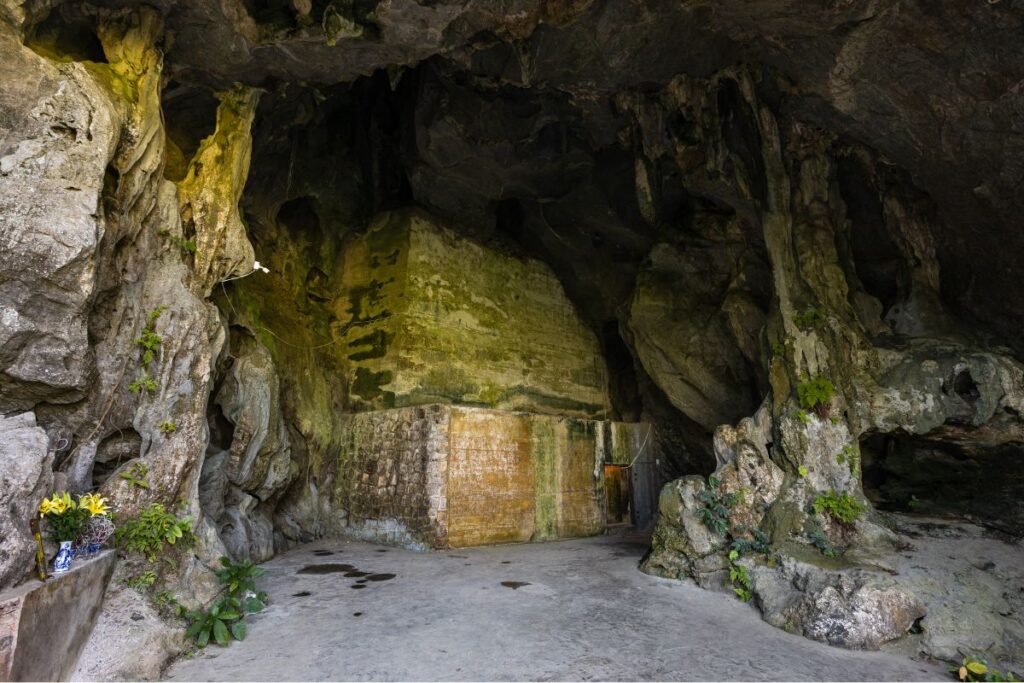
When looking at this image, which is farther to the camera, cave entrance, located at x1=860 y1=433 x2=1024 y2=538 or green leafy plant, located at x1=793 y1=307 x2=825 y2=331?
green leafy plant, located at x1=793 y1=307 x2=825 y2=331

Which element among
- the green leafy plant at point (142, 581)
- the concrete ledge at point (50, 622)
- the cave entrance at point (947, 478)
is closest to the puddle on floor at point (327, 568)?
the green leafy plant at point (142, 581)

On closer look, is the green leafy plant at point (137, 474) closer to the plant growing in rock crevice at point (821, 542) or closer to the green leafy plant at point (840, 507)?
the plant growing in rock crevice at point (821, 542)

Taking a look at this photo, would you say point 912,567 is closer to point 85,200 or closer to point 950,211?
point 950,211

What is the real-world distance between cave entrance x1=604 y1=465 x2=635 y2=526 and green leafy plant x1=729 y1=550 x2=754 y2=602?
19.2 feet

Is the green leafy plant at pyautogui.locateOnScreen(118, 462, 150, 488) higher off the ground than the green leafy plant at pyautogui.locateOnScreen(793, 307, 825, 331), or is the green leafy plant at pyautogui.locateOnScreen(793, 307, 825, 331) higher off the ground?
the green leafy plant at pyautogui.locateOnScreen(793, 307, 825, 331)

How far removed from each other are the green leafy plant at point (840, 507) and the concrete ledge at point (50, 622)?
8.29 metres

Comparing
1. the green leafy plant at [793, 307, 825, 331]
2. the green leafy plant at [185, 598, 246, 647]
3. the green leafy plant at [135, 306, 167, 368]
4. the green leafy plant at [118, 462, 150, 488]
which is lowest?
the green leafy plant at [185, 598, 246, 647]

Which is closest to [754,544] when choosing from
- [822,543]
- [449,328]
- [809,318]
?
[822,543]

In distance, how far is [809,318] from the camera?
8.90 metres

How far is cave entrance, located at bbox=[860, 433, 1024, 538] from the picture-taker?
838cm

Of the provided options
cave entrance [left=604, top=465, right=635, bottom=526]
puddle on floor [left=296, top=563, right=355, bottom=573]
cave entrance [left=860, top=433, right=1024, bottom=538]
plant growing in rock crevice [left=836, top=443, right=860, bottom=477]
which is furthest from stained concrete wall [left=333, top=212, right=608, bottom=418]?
plant growing in rock crevice [left=836, top=443, right=860, bottom=477]

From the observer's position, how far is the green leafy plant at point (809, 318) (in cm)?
881

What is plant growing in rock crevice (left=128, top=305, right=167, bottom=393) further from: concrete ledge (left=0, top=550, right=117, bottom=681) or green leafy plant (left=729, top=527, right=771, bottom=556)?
green leafy plant (left=729, top=527, right=771, bottom=556)

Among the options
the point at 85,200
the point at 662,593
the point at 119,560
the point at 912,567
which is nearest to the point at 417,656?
the point at 119,560
